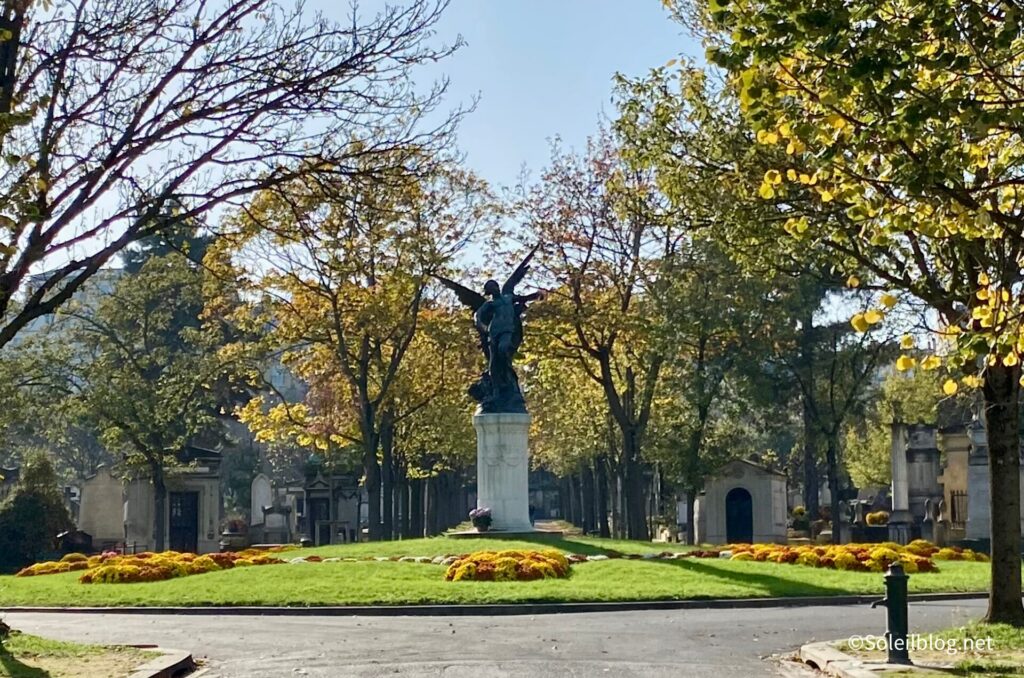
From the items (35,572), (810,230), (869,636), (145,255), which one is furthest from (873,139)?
(145,255)

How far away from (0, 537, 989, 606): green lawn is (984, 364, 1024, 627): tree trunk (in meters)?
6.82

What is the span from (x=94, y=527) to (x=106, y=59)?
4145 cm

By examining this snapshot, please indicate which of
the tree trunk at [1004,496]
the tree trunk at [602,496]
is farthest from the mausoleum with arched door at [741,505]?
the tree trunk at [1004,496]

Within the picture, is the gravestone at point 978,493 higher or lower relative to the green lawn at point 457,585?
higher

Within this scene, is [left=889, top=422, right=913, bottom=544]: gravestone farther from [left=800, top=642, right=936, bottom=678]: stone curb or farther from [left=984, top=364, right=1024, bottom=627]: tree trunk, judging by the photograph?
[left=800, top=642, right=936, bottom=678]: stone curb

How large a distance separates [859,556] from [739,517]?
61.6 feet

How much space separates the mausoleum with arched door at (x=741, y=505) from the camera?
4481cm

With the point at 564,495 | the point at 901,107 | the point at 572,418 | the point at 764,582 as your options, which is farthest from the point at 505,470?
the point at 564,495

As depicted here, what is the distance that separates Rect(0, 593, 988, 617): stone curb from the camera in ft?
67.0

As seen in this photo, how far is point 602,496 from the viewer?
54.7m

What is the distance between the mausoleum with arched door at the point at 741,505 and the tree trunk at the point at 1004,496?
2974cm

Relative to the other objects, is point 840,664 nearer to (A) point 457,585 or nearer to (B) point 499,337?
(A) point 457,585

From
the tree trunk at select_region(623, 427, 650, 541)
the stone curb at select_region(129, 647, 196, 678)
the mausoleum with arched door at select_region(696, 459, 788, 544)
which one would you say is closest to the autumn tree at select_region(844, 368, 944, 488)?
the mausoleum with arched door at select_region(696, 459, 788, 544)

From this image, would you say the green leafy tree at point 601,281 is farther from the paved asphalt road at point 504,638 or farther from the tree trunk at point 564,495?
the tree trunk at point 564,495
